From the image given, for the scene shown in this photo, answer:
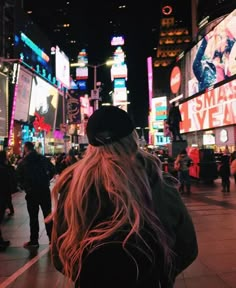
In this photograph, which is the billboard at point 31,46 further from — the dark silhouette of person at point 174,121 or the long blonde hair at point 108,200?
the long blonde hair at point 108,200

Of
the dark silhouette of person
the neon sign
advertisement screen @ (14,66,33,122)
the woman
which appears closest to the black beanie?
the woman

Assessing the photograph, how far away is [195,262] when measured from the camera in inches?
238

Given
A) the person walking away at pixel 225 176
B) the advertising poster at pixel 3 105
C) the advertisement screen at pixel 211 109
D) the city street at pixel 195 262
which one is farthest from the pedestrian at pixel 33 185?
the advertisement screen at pixel 211 109

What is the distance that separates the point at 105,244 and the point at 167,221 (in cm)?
31

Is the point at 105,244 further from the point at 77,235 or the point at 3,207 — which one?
the point at 3,207

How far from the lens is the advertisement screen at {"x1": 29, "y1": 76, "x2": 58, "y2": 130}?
49097mm

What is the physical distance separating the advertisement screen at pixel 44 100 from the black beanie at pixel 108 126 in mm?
46116

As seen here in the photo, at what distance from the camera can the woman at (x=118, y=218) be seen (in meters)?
1.69

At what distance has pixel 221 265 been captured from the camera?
19.0ft

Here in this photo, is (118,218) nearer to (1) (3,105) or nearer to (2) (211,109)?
(1) (3,105)

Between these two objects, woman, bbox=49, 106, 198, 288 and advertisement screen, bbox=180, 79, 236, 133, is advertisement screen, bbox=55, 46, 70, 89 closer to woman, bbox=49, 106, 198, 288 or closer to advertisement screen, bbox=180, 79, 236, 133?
advertisement screen, bbox=180, 79, 236, 133

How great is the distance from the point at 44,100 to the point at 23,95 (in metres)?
14.4

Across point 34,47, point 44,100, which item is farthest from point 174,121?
point 34,47

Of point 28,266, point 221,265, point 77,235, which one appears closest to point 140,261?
point 77,235
